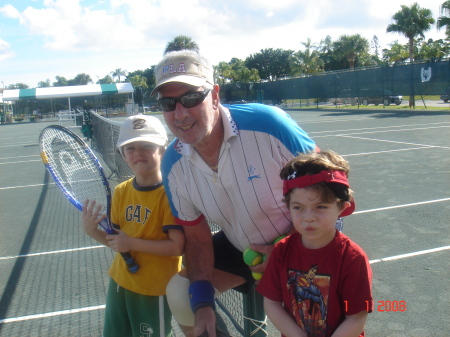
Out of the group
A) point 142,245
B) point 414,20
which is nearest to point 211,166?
point 142,245

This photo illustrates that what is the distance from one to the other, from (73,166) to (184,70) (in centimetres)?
151

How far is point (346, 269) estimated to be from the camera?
2002 mm

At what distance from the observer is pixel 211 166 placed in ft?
9.09

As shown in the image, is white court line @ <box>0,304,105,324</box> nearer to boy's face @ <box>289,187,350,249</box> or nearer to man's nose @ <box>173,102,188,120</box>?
man's nose @ <box>173,102,188,120</box>

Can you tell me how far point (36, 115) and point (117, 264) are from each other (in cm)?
5319

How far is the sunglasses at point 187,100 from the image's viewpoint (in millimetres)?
2568

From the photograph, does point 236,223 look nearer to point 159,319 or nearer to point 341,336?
point 159,319

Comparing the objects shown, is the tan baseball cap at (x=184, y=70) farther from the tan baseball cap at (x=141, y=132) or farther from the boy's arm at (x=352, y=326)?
the boy's arm at (x=352, y=326)

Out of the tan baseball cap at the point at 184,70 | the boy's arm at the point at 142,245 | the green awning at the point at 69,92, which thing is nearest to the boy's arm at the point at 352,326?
the boy's arm at the point at 142,245

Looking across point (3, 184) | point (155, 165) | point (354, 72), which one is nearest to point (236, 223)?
point (155, 165)

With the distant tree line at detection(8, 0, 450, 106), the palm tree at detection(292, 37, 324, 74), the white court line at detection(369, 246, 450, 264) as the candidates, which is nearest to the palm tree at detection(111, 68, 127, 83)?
the distant tree line at detection(8, 0, 450, 106)

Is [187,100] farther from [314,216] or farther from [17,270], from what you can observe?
[17,270]

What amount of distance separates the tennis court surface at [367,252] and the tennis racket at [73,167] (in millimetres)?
1193

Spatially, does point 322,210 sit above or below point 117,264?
above
